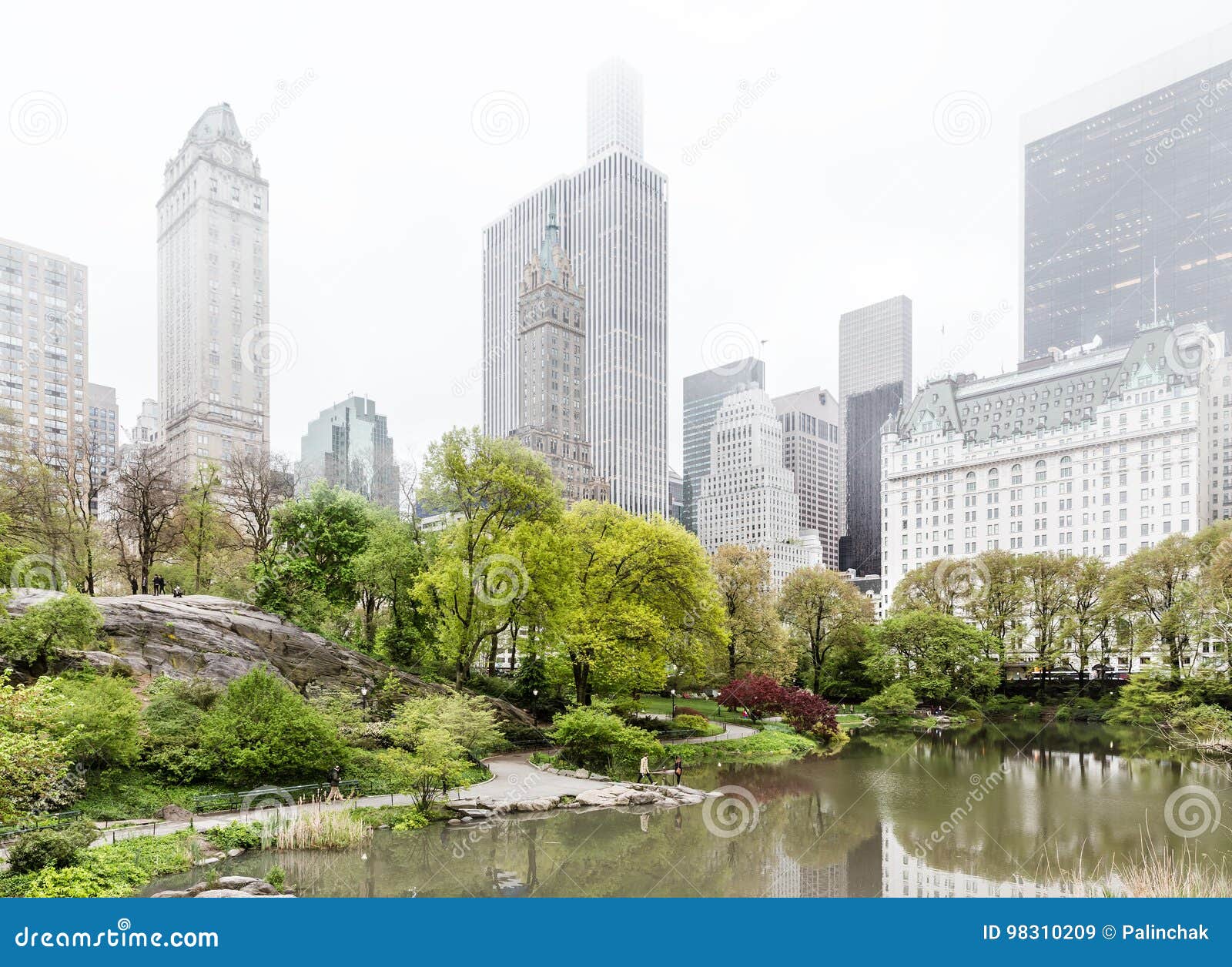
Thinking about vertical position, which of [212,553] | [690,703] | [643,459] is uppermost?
[643,459]

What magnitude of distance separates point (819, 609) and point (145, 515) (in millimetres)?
28030

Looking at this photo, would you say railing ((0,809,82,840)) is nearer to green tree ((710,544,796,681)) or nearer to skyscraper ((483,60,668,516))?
green tree ((710,544,796,681))

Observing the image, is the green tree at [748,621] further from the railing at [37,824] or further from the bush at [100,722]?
the railing at [37,824]

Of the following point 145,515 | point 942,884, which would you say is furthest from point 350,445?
point 942,884

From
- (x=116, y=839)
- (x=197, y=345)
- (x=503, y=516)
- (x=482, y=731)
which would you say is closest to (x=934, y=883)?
(x=482, y=731)

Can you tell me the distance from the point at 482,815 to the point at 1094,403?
127 ft

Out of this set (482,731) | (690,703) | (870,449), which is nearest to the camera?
(482,731)

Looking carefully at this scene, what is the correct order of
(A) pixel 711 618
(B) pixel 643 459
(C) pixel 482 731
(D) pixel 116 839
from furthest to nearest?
(B) pixel 643 459, (A) pixel 711 618, (C) pixel 482 731, (D) pixel 116 839

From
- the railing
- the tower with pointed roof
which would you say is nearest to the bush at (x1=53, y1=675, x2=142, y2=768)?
the railing

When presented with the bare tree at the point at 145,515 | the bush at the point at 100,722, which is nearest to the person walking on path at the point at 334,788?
the bush at the point at 100,722

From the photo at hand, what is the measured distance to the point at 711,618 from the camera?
80.1 feet

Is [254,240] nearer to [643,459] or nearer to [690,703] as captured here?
[643,459]

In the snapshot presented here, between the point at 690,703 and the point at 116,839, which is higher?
the point at 116,839

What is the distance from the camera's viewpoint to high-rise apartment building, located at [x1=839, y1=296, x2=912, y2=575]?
52.0m
